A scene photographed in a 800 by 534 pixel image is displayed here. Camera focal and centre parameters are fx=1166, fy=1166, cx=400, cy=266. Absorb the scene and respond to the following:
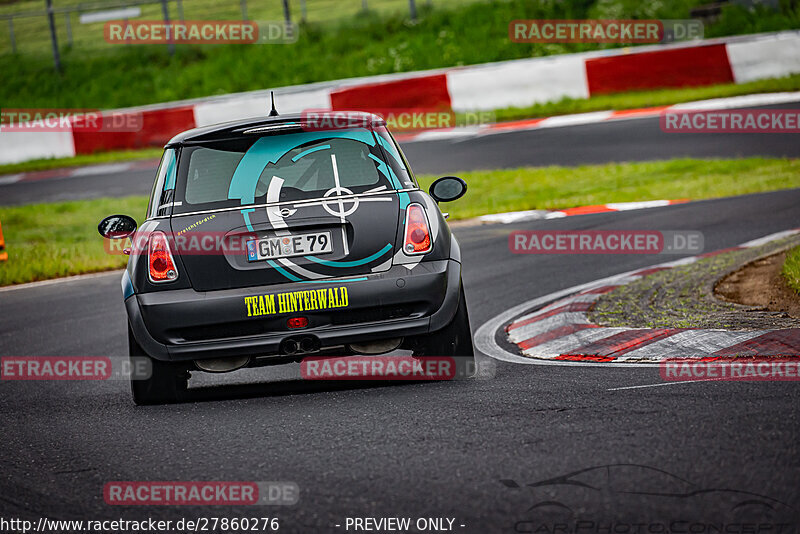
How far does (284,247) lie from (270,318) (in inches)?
14.2

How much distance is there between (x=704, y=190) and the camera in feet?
A: 45.4

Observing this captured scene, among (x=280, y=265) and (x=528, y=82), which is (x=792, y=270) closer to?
(x=280, y=265)

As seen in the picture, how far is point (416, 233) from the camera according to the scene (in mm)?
5992

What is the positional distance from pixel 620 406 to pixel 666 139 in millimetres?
12825

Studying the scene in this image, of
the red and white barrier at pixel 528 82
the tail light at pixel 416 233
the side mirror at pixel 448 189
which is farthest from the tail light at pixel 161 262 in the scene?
the red and white barrier at pixel 528 82

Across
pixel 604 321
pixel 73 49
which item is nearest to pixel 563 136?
pixel 604 321

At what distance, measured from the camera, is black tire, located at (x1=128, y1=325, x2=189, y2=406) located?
612cm

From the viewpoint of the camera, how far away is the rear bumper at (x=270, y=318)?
5820mm

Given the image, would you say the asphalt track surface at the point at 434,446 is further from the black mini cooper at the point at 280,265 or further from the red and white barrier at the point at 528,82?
the red and white barrier at the point at 528,82

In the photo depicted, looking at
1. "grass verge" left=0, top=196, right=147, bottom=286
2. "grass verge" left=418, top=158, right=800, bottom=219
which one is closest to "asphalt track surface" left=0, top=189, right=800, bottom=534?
"grass verge" left=0, top=196, right=147, bottom=286

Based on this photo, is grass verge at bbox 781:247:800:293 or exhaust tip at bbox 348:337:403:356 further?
grass verge at bbox 781:247:800:293

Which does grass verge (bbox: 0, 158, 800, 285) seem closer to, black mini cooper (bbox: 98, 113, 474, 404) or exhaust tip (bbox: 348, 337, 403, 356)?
black mini cooper (bbox: 98, 113, 474, 404)

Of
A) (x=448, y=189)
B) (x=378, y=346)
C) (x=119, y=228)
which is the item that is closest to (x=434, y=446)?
(x=378, y=346)

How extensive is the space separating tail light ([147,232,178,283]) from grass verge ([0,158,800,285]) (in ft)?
22.8
